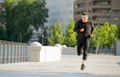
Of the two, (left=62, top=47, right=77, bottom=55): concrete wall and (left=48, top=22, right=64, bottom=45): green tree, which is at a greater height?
(left=48, top=22, right=64, bottom=45): green tree

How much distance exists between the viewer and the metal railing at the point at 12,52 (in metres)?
36.8

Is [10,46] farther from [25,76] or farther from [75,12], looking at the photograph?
[75,12]

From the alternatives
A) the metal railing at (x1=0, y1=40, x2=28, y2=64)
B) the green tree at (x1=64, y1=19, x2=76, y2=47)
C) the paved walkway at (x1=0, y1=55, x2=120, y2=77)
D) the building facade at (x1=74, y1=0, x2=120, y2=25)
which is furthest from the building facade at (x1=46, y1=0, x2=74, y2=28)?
the paved walkway at (x1=0, y1=55, x2=120, y2=77)

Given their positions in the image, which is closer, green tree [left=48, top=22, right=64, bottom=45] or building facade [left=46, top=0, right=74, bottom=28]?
green tree [left=48, top=22, right=64, bottom=45]

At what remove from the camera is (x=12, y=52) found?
3888cm

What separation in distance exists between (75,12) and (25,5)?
35.1 m

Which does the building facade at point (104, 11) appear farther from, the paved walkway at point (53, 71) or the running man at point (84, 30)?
the running man at point (84, 30)

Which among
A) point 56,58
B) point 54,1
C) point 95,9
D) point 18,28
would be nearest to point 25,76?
point 56,58

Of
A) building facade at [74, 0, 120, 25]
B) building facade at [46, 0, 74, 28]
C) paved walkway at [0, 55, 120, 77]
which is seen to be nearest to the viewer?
paved walkway at [0, 55, 120, 77]

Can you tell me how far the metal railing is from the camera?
121 ft

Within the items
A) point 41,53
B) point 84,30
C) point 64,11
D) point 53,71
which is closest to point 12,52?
point 41,53

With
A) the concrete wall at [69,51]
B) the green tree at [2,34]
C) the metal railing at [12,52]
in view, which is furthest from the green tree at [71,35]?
the metal railing at [12,52]

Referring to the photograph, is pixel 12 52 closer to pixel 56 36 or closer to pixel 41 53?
pixel 41 53

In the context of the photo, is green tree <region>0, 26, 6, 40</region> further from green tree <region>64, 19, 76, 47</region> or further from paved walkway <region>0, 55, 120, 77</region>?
paved walkway <region>0, 55, 120, 77</region>
